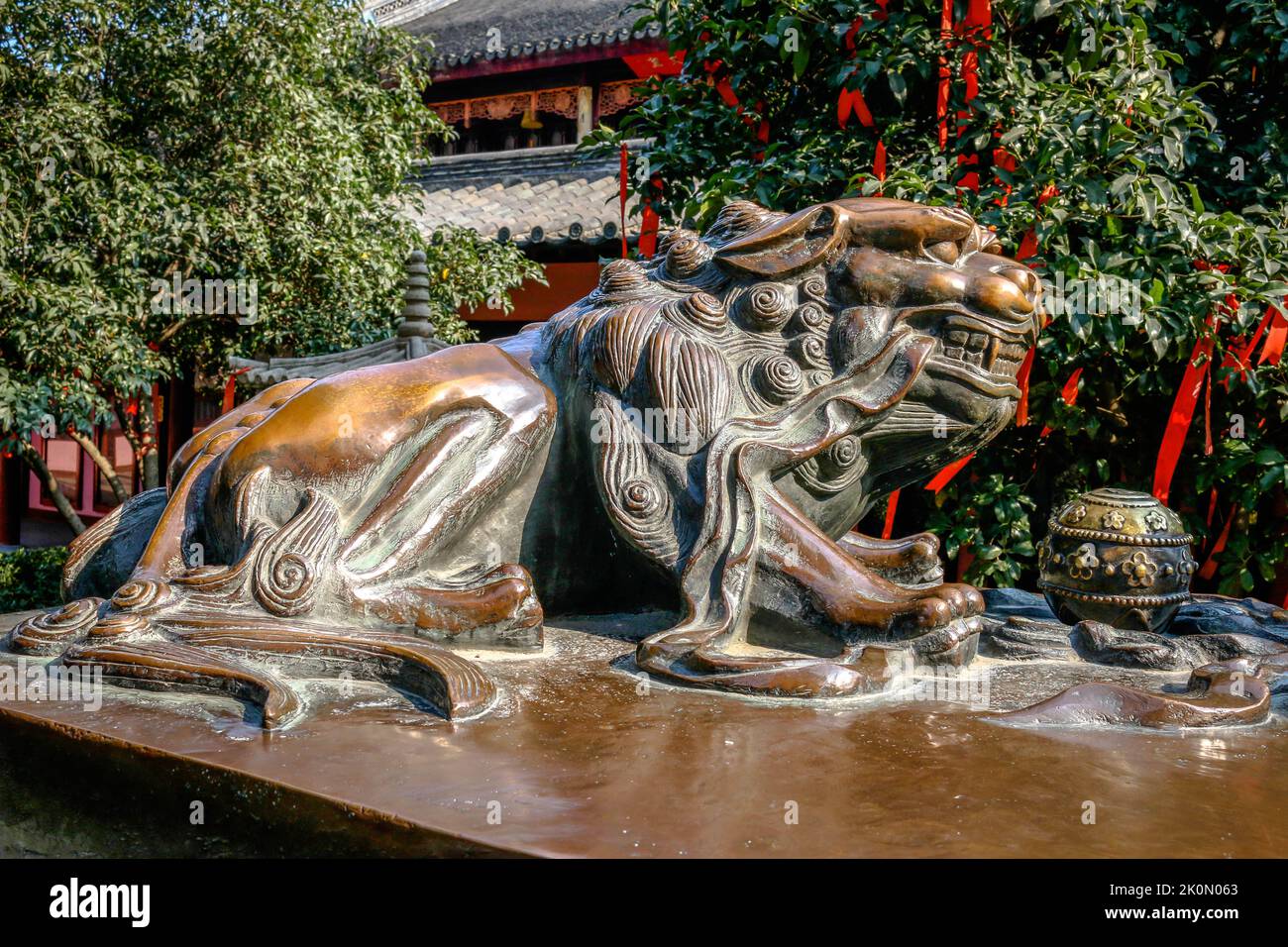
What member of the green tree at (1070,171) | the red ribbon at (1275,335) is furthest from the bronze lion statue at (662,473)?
the red ribbon at (1275,335)

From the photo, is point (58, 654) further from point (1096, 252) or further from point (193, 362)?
point (193, 362)

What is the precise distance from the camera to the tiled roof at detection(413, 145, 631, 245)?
9.68 metres

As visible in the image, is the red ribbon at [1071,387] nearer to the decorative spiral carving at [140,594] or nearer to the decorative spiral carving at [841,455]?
the decorative spiral carving at [841,455]

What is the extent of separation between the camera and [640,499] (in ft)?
7.97

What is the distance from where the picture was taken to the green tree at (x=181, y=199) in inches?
242

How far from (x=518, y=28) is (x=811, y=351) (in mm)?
12525

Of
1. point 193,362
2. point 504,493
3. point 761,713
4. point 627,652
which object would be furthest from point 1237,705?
point 193,362

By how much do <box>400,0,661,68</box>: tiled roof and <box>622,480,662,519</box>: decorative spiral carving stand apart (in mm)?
9188

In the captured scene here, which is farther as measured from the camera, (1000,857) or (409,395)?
(409,395)

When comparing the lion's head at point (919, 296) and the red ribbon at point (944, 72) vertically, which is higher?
the red ribbon at point (944, 72)

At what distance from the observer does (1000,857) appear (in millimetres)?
1479

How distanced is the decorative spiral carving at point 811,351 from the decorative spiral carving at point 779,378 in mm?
23

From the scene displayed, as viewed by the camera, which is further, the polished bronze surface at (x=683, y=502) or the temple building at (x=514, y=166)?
the temple building at (x=514, y=166)

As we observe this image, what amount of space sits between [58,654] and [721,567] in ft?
4.47
